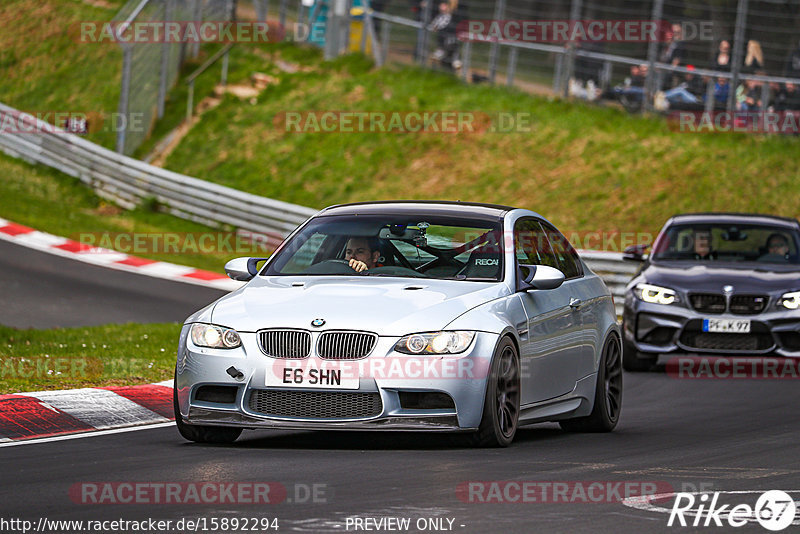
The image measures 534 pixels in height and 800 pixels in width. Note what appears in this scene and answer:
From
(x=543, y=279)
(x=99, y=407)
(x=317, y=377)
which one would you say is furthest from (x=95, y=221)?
(x=317, y=377)

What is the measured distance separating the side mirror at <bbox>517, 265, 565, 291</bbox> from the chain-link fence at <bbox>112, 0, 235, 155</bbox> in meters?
20.6

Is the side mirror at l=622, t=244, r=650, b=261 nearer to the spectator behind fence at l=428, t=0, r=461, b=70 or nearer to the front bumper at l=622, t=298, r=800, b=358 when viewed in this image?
the front bumper at l=622, t=298, r=800, b=358

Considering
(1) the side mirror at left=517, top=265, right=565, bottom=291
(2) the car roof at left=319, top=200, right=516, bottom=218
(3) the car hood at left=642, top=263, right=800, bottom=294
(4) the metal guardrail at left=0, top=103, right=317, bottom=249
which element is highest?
(2) the car roof at left=319, top=200, right=516, bottom=218

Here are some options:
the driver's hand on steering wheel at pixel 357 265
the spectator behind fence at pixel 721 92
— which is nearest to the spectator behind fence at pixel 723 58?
the spectator behind fence at pixel 721 92

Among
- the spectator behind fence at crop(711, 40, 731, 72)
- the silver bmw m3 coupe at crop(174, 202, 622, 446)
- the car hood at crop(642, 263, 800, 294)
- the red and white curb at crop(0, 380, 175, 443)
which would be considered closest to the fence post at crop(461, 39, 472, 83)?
the spectator behind fence at crop(711, 40, 731, 72)

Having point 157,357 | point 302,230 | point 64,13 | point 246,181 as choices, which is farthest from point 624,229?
point 64,13

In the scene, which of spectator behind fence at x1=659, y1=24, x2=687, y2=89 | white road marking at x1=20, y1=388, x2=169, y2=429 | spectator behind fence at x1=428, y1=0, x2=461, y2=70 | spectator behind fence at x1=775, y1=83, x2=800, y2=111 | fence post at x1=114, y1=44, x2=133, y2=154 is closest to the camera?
white road marking at x1=20, y1=388, x2=169, y2=429

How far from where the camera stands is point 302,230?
9.79 meters

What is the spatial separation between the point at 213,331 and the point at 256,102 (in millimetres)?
25769

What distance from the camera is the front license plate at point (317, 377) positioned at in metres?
8.16

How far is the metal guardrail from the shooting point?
25828 millimetres

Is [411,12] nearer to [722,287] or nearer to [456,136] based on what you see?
[456,136]

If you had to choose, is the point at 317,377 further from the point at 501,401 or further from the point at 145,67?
the point at 145,67

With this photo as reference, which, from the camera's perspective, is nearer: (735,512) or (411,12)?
(735,512)
